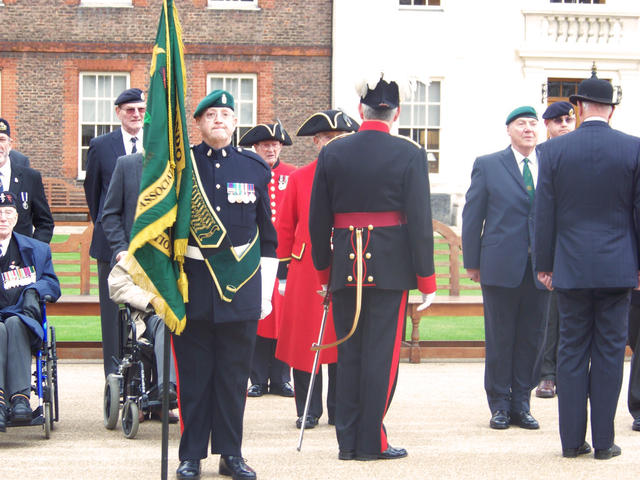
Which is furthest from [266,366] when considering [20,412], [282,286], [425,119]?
[425,119]

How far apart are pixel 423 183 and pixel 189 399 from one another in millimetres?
Result: 1710

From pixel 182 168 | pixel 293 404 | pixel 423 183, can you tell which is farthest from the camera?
pixel 293 404

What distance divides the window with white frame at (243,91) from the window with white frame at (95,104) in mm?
2062

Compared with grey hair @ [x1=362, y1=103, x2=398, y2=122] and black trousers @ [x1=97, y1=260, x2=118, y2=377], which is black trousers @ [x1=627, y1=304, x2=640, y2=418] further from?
black trousers @ [x1=97, y1=260, x2=118, y2=377]

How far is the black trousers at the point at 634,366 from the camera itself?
7156mm

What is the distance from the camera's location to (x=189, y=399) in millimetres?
5562

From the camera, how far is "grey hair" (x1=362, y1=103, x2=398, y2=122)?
20.0 feet

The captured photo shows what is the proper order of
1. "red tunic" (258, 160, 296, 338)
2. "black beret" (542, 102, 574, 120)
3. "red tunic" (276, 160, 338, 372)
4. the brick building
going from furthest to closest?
the brick building, "red tunic" (258, 160, 296, 338), "black beret" (542, 102, 574, 120), "red tunic" (276, 160, 338, 372)

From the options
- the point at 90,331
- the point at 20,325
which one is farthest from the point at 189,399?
the point at 90,331

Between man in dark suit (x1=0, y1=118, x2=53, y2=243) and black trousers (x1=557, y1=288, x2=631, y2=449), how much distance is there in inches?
149

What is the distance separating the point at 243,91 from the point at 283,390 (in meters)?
16.1

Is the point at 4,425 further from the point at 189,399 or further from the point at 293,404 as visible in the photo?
the point at 293,404

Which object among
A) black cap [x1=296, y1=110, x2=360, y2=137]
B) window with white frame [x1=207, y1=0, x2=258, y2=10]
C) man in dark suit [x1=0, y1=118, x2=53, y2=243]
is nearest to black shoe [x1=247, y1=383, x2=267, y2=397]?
man in dark suit [x1=0, y1=118, x2=53, y2=243]

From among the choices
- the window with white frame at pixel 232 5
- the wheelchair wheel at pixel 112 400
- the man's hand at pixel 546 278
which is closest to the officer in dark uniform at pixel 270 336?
the wheelchair wheel at pixel 112 400
